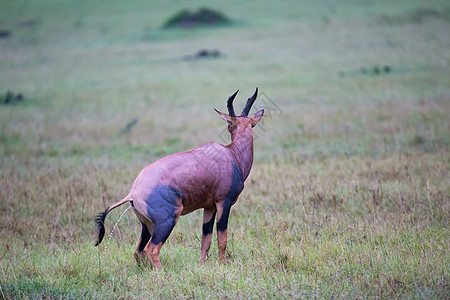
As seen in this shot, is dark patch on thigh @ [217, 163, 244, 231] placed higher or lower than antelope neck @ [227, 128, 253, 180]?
lower

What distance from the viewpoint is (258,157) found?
39.2 feet

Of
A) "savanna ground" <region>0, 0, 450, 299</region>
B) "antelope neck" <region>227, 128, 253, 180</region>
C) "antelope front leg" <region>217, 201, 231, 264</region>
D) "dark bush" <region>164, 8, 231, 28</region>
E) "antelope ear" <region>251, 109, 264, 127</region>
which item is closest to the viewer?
"savanna ground" <region>0, 0, 450, 299</region>

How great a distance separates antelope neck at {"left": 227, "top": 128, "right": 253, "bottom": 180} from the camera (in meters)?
6.22

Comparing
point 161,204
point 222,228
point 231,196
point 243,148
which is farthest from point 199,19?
point 161,204

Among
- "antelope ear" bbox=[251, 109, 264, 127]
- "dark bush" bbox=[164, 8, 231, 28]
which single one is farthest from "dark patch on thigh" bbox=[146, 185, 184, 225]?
"dark bush" bbox=[164, 8, 231, 28]

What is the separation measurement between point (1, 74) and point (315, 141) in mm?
19909

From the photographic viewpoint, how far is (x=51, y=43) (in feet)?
117

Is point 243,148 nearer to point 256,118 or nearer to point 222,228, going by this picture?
point 256,118

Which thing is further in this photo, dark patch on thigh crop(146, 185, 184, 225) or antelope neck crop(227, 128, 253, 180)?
antelope neck crop(227, 128, 253, 180)

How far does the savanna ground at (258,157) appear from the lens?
528 centimetres

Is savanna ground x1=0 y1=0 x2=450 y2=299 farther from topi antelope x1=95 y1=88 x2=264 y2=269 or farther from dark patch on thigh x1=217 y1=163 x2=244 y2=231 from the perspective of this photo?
dark patch on thigh x1=217 y1=163 x2=244 y2=231

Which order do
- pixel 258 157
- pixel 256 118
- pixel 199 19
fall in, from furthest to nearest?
1. pixel 199 19
2. pixel 258 157
3. pixel 256 118

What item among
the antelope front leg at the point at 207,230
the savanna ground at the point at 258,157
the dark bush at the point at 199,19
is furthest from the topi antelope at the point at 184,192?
the dark bush at the point at 199,19

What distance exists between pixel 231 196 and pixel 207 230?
48 centimetres
